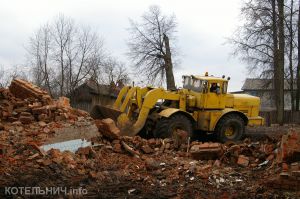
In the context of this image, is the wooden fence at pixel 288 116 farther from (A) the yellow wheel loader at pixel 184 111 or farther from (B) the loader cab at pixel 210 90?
(B) the loader cab at pixel 210 90

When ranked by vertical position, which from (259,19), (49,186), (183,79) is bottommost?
(49,186)

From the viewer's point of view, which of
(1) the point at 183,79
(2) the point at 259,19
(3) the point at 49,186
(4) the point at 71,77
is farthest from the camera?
(4) the point at 71,77

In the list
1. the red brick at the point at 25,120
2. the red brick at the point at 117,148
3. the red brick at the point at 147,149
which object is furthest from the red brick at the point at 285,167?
the red brick at the point at 25,120

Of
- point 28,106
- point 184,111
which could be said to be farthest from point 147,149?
point 28,106

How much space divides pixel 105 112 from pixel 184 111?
3.12 meters

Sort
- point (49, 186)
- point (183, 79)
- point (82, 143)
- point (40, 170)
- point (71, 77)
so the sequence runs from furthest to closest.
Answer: point (71, 77)
point (183, 79)
point (82, 143)
point (40, 170)
point (49, 186)

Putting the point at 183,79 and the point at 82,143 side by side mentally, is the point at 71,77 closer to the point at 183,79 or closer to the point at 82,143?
the point at 183,79

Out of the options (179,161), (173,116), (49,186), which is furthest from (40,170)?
(173,116)

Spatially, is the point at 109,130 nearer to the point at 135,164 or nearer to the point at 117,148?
the point at 117,148

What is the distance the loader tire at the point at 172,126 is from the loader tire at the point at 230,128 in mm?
1234

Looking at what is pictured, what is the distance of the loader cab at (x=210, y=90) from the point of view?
601 inches

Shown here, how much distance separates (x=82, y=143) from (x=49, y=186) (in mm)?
3232

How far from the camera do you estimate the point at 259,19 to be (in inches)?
1110

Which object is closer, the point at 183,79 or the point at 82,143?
the point at 82,143
